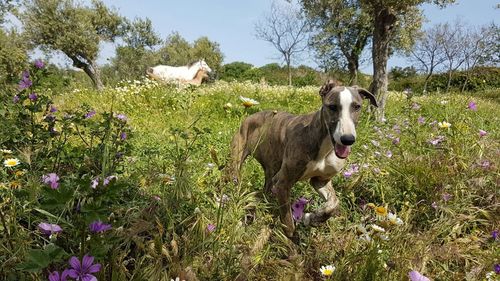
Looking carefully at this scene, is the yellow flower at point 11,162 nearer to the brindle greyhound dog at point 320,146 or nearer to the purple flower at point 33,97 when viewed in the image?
the purple flower at point 33,97

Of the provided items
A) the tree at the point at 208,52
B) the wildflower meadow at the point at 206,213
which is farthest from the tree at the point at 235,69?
the wildflower meadow at the point at 206,213

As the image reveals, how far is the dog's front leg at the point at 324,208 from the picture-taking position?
3178mm

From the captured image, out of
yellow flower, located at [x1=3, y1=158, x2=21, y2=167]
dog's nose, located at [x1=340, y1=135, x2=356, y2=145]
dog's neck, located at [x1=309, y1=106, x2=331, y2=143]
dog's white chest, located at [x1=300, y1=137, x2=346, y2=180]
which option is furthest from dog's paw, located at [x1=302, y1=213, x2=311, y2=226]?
yellow flower, located at [x1=3, y1=158, x2=21, y2=167]

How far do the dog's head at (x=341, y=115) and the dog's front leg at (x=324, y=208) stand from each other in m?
0.53

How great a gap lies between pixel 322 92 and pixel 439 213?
4.68 feet

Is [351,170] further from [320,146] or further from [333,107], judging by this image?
[333,107]

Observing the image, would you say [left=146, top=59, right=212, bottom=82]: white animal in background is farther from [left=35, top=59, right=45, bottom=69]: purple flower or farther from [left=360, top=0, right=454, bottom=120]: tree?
[left=35, top=59, right=45, bottom=69]: purple flower

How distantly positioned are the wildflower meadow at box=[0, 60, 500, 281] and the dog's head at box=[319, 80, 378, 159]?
48cm

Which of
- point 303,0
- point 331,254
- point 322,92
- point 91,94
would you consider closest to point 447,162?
point 322,92

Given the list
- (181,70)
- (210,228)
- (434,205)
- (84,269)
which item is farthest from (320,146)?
(181,70)

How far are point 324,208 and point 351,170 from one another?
0.90 m

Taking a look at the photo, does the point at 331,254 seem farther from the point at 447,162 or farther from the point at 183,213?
the point at 447,162

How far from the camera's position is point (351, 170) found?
394cm

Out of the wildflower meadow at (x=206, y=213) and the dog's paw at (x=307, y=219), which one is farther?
the dog's paw at (x=307, y=219)
